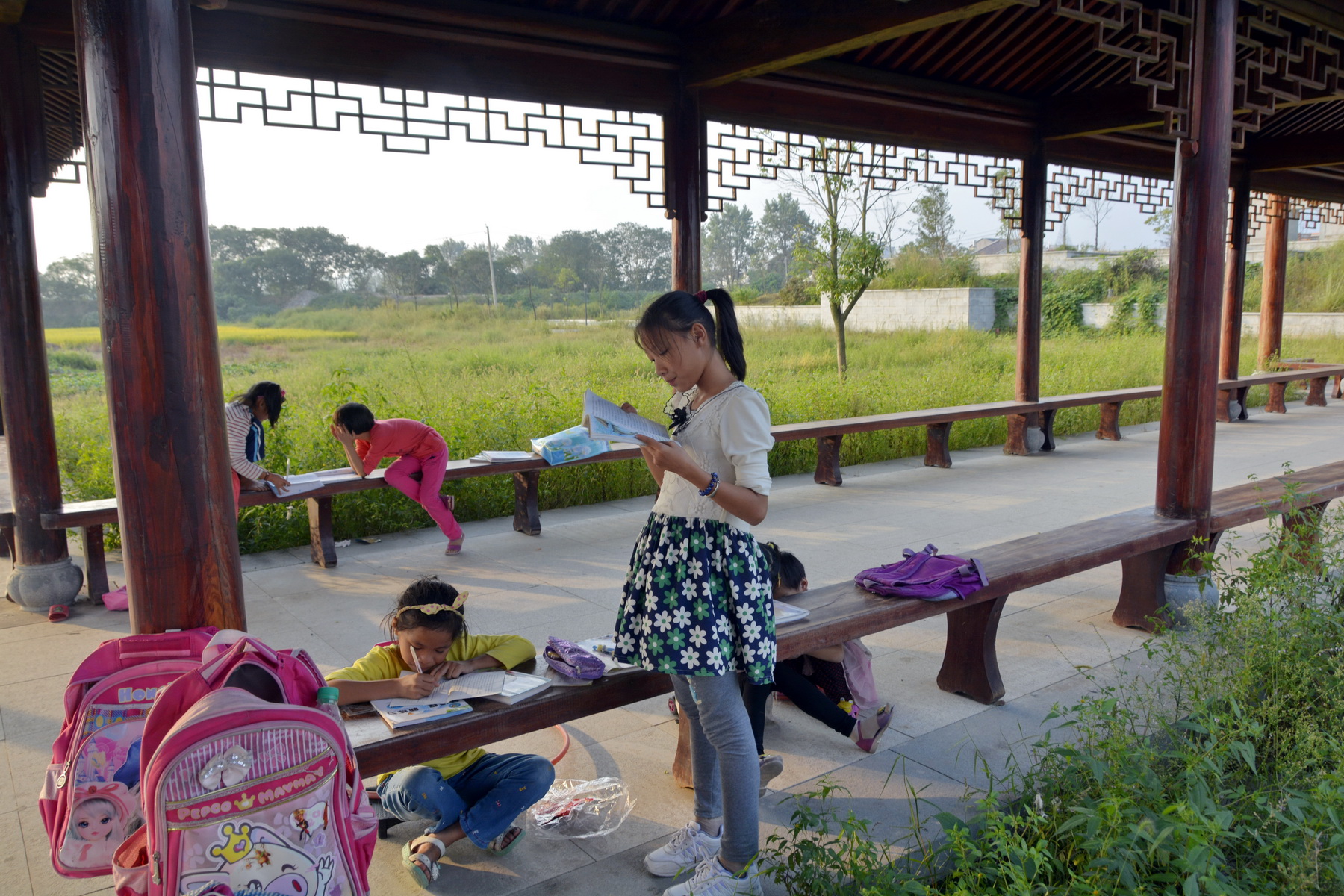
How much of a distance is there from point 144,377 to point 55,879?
1469 millimetres

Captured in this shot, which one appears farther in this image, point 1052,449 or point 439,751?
point 1052,449

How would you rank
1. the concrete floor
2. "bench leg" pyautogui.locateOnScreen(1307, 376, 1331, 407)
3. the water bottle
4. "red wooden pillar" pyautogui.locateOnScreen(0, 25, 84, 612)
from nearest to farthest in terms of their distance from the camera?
1. the water bottle
2. the concrete floor
3. "red wooden pillar" pyautogui.locateOnScreen(0, 25, 84, 612)
4. "bench leg" pyautogui.locateOnScreen(1307, 376, 1331, 407)

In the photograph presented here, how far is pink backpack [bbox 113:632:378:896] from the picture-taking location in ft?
5.25

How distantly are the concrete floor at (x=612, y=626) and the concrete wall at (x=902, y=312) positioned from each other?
16896mm

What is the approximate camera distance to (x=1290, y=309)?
26.0 meters

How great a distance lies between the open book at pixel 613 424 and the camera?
2068mm

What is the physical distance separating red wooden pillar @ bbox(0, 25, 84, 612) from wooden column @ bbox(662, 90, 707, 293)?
3.24 meters

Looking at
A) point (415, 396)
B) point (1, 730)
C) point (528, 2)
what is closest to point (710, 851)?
point (1, 730)

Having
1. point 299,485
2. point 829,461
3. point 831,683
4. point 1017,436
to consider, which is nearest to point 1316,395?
point 1017,436

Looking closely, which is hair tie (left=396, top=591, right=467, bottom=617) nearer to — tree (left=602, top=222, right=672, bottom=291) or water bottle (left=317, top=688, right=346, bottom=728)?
water bottle (left=317, top=688, right=346, bottom=728)

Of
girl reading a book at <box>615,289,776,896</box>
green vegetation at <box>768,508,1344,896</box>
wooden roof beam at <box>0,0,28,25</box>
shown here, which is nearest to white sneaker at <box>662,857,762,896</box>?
girl reading a book at <box>615,289,776,896</box>

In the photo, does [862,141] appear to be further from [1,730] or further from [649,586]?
[1,730]

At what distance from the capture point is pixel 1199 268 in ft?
14.0

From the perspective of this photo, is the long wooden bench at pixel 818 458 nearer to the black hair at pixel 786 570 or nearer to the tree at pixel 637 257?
the black hair at pixel 786 570
